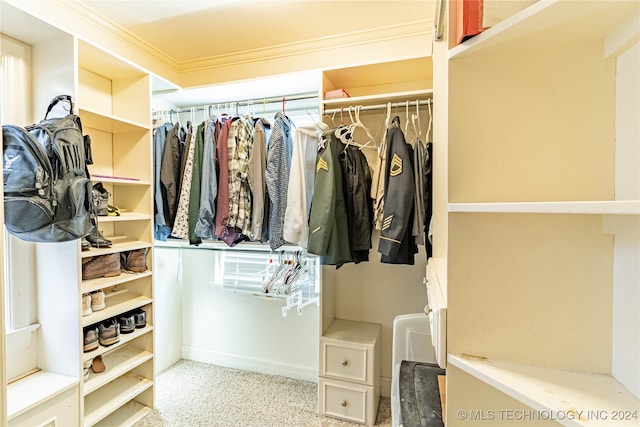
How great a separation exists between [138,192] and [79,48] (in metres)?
0.81

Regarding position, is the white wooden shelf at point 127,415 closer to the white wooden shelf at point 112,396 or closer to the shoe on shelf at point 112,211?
the white wooden shelf at point 112,396

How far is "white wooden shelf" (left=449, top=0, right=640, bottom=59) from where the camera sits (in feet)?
1.60

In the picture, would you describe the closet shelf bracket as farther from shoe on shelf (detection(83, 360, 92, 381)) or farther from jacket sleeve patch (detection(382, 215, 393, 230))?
shoe on shelf (detection(83, 360, 92, 381))

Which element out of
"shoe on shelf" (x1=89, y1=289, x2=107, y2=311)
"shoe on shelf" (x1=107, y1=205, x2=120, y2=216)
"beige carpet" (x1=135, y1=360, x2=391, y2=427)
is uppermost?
"shoe on shelf" (x1=107, y1=205, x2=120, y2=216)

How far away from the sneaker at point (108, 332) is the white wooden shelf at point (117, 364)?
88mm

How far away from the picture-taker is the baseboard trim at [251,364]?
222 cm

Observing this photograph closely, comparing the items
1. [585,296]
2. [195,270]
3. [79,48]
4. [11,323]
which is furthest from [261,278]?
[585,296]

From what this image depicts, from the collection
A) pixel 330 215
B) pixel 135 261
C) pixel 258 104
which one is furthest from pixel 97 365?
pixel 258 104

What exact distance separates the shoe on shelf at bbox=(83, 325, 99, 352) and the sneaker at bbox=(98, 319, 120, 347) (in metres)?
0.02

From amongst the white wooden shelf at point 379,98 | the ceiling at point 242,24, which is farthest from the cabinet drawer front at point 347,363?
the ceiling at point 242,24

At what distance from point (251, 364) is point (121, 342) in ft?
3.33

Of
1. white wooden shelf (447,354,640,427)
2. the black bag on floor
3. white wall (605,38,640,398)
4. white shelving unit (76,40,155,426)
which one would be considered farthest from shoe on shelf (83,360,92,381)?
white wall (605,38,640,398)

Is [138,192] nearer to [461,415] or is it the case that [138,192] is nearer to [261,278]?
[261,278]

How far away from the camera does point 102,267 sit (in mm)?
1640
